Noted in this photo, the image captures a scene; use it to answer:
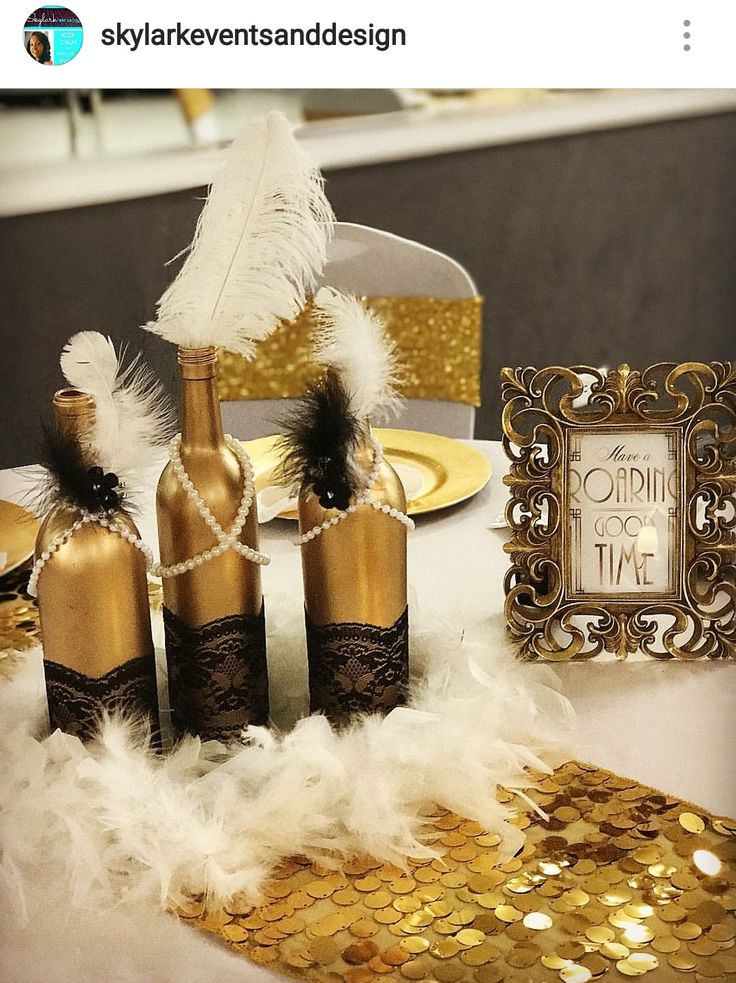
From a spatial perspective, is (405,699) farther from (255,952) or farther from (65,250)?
(65,250)

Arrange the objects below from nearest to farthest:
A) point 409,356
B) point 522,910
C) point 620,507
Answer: point 522,910, point 620,507, point 409,356

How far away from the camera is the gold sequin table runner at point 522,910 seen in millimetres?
511

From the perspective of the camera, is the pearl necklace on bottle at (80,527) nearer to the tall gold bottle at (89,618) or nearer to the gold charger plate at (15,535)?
the tall gold bottle at (89,618)

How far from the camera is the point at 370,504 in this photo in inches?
22.8

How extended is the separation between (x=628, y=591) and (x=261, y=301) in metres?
0.32

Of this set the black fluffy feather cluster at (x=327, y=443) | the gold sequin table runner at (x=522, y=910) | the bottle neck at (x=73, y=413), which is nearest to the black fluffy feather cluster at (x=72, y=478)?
the bottle neck at (x=73, y=413)

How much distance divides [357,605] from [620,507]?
208 millimetres

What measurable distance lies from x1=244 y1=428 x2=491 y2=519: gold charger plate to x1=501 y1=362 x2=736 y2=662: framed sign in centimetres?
9

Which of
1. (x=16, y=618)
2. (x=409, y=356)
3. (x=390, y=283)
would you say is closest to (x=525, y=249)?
(x=390, y=283)

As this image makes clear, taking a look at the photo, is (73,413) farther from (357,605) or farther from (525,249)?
(525,249)

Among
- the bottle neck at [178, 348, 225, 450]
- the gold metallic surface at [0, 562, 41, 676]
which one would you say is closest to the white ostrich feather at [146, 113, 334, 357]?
the bottle neck at [178, 348, 225, 450]
